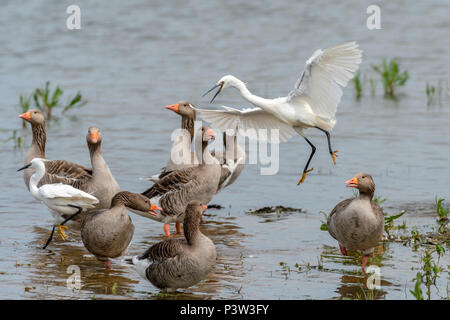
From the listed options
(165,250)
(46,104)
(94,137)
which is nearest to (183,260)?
(165,250)

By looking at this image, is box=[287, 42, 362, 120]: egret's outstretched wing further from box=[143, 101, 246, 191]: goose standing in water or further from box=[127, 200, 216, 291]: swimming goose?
box=[127, 200, 216, 291]: swimming goose

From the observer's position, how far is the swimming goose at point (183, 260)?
7395mm

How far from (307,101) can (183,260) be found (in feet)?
13.2

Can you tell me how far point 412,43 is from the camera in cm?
2395

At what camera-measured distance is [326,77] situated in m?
10.1

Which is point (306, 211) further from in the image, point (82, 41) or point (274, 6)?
point (274, 6)

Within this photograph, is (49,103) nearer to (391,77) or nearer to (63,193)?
(391,77)

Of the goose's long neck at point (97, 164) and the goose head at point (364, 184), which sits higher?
the goose's long neck at point (97, 164)

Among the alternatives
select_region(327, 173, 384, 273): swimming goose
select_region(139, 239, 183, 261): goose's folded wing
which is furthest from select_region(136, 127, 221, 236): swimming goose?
select_region(139, 239, 183, 261): goose's folded wing

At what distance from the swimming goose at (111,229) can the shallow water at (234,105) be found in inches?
11.7

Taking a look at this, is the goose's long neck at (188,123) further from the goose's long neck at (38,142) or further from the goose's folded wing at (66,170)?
the goose's folded wing at (66,170)

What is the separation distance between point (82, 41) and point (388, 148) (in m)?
13.4


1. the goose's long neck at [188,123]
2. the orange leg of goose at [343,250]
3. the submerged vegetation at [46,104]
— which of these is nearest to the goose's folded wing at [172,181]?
the goose's long neck at [188,123]

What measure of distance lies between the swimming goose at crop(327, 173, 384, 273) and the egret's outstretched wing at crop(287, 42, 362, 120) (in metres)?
1.73
